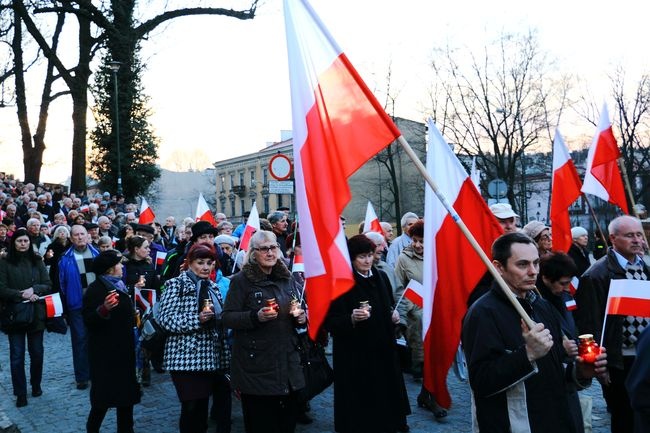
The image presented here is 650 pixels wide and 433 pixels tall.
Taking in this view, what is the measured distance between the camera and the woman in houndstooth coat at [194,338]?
5.82 metres

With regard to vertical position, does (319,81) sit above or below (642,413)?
above

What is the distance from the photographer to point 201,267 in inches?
241

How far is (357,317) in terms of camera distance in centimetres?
540

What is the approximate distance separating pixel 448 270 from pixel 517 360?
66.6 inches

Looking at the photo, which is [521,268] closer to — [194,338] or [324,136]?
[324,136]

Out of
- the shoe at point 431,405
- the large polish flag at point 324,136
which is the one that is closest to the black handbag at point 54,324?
the shoe at point 431,405

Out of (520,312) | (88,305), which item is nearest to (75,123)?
(88,305)

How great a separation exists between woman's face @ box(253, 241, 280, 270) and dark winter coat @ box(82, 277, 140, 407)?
5.81 feet

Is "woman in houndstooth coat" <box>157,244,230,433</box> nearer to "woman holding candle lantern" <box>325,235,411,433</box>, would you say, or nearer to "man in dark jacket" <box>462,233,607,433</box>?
"woman holding candle lantern" <box>325,235,411,433</box>

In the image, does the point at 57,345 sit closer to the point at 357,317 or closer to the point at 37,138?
the point at 357,317

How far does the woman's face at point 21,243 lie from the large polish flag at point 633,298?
706cm

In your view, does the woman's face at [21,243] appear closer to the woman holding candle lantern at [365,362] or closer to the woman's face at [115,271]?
the woman's face at [115,271]

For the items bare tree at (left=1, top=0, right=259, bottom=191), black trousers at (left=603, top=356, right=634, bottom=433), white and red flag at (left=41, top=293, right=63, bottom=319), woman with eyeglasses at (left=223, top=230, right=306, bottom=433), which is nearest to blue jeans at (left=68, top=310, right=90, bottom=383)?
white and red flag at (left=41, top=293, right=63, bottom=319)

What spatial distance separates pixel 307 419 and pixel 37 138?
32.3m
